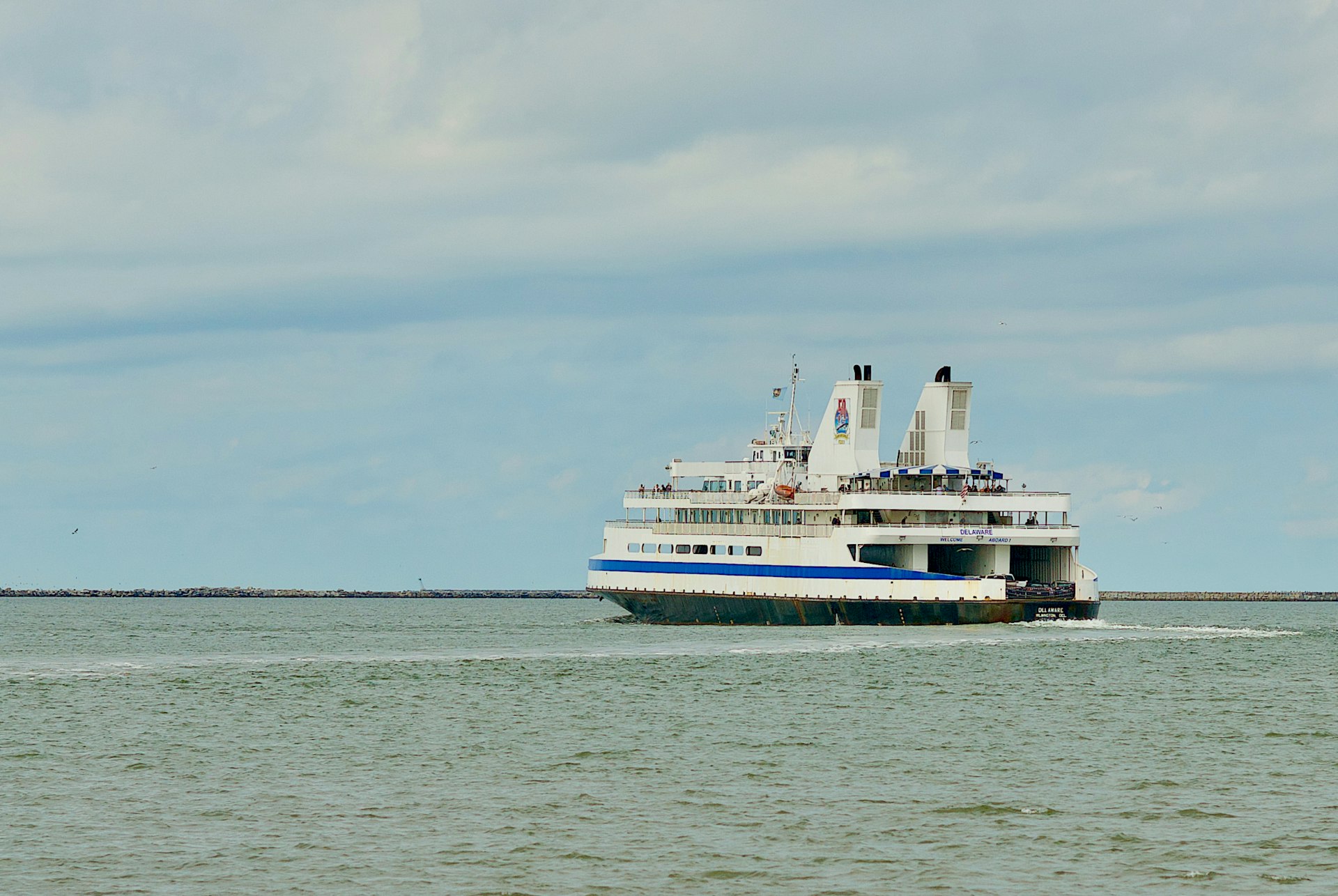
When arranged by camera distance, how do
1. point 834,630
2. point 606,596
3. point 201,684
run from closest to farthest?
1. point 201,684
2. point 834,630
3. point 606,596

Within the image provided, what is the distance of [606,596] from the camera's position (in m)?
93.4

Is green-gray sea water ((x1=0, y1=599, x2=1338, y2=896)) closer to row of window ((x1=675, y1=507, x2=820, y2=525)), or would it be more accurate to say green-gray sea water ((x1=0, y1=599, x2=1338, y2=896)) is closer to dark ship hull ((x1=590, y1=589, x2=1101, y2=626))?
dark ship hull ((x1=590, y1=589, x2=1101, y2=626))

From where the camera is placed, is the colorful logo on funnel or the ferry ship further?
the colorful logo on funnel

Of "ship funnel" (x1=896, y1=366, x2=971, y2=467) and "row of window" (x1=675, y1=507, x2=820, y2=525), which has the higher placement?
"ship funnel" (x1=896, y1=366, x2=971, y2=467)

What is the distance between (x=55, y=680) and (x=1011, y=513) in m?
41.7

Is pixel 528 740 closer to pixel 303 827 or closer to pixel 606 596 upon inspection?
pixel 303 827

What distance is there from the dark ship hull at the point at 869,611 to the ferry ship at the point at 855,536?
7cm

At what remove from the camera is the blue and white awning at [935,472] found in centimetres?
7744

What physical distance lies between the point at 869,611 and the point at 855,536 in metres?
3.31

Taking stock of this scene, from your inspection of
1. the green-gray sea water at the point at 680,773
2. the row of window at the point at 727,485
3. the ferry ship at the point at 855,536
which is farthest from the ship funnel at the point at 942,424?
the green-gray sea water at the point at 680,773

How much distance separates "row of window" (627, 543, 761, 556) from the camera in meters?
80.6

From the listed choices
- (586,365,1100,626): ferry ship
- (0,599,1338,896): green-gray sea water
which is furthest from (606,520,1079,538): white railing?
(0,599,1338,896): green-gray sea water

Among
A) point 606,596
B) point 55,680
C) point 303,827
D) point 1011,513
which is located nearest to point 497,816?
point 303,827

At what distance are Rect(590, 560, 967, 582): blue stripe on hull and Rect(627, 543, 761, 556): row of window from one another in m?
0.66
